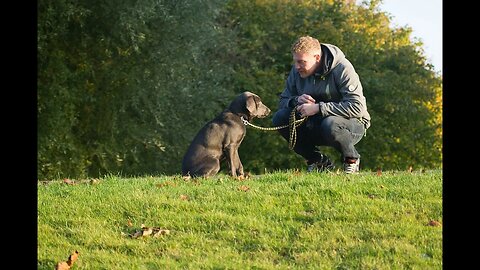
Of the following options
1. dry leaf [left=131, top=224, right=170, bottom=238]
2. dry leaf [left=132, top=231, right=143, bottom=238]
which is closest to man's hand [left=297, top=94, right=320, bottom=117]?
dry leaf [left=131, top=224, right=170, bottom=238]

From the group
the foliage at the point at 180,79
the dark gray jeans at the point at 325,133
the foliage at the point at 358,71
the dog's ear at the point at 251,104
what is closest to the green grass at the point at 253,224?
the dark gray jeans at the point at 325,133

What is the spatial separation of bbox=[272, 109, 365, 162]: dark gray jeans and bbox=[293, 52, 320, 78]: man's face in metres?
0.58

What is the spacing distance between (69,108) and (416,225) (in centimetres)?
1365

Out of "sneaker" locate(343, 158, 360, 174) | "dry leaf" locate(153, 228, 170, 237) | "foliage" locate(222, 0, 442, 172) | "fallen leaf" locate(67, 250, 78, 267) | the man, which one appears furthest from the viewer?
"foliage" locate(222, 0, 442, 172)

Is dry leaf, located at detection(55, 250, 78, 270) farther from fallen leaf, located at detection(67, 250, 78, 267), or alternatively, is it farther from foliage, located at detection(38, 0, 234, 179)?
foliage, located at detection(38, 0, 234, 179)

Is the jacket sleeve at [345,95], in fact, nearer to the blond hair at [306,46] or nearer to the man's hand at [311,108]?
the man's hand at [311,108]

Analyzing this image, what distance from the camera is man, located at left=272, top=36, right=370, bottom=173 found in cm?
938

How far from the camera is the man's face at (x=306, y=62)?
932 cm

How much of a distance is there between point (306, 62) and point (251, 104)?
43.2 inches

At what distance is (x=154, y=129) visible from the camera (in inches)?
819
